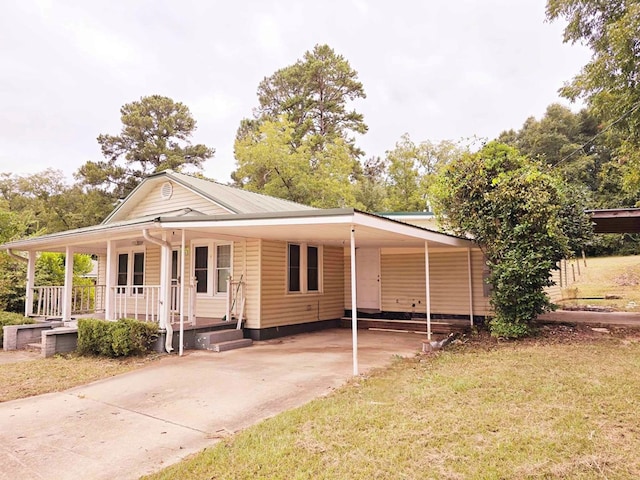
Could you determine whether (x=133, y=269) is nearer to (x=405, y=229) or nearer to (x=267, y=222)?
(x=267, y=222)

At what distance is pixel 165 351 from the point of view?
7.93 meters

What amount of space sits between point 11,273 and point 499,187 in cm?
1495

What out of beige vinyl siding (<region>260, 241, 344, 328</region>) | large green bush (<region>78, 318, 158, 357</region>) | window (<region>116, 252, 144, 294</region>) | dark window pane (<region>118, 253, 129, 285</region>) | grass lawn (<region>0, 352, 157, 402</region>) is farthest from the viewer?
dark window pane (<region>118, 253, 129, 285</region>)

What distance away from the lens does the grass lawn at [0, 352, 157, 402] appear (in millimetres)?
5801

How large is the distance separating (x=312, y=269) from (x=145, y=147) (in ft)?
76.4

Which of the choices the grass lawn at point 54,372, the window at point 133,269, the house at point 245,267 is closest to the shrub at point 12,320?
the house at point 245,267

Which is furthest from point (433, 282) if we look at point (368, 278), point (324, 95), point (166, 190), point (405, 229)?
point (324, 95)

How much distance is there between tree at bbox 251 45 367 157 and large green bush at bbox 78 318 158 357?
2367 centimetres

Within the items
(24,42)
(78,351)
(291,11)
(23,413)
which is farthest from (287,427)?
(24,42)

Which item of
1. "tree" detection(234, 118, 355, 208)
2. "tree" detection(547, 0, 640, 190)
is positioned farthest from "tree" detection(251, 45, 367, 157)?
"tree" detection(547, 0, 640, 190)

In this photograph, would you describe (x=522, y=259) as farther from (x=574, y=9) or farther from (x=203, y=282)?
(x=574, y=9)

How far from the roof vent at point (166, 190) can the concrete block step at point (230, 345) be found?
15.0 feet

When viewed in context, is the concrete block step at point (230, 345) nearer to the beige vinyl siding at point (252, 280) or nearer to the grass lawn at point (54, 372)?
the beige vinyl siding at point (252, 280)

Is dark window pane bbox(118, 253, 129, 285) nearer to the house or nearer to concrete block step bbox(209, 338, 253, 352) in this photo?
the house
